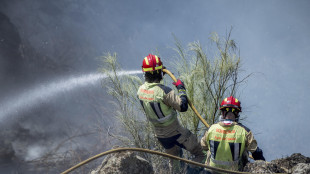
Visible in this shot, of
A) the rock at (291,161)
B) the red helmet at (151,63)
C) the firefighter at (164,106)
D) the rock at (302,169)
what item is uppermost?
the red helmet at (151,63)

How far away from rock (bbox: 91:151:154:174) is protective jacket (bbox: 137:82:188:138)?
1.08m

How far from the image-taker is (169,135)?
14.3 ft

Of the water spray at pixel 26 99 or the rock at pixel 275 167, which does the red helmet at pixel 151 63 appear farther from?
the water spray at pixel 26 99

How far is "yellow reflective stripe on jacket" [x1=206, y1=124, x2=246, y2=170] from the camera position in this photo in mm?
3277

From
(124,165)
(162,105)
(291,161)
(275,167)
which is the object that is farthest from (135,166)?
(291,161)

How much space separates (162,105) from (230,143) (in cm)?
115

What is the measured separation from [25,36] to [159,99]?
85.5 feet

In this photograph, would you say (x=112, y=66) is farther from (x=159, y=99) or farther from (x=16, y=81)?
(x=16, y=81)

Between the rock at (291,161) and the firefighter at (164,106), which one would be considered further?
the firefighter at (164,106)

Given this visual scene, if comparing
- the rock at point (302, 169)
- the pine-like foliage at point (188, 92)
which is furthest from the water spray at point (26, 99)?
Result: the rock at point (302, 169)

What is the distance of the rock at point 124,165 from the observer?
9.84ft

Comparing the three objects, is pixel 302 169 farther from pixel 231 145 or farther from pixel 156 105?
pixel 156 105

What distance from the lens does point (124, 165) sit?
119 inches

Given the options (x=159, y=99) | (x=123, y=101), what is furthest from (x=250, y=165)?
(x=123, y=101)
